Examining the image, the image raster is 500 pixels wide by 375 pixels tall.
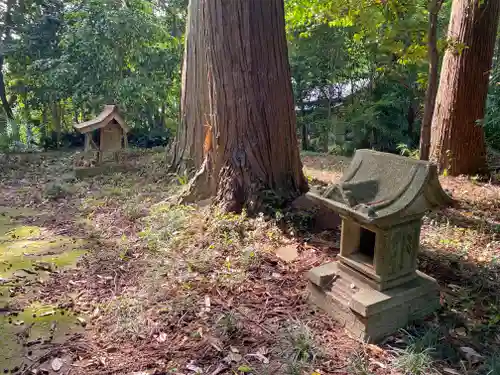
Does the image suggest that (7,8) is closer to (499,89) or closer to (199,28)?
(199,28)

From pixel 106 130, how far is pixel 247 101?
301 cm

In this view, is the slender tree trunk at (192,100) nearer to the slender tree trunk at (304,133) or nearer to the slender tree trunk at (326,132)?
the slender tree trunk at (326,132)

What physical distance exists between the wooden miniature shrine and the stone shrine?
441 centimetres

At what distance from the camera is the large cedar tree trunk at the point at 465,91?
5117 millimetres

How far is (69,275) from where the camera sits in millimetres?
3133

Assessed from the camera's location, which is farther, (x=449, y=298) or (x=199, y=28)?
(x=199, y=28)

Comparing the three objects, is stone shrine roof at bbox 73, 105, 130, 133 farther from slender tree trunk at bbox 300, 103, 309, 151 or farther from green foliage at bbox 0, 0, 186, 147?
slender tree trunk at bbox 300, 103, 309, 151

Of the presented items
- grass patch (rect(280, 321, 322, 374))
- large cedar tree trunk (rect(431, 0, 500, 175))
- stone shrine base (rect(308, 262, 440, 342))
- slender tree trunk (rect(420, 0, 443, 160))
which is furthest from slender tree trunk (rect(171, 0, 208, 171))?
large cedar tree trunk (rect(431, 0, 500, 175))

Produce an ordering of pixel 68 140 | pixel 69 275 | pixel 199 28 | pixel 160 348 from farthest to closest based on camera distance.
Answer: pixel 68 140
pixel 199 28
pixel 69 275
pixel 160 348

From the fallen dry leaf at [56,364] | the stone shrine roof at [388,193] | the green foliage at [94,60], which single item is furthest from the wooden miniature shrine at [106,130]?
the stone shrine roof at [388,193]

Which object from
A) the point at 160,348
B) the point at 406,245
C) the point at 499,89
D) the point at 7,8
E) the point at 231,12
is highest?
the point at 7,8

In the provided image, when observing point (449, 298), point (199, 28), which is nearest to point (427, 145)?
point (449, 298)

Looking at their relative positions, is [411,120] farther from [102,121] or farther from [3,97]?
[3,97]

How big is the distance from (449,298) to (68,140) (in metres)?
8.14
